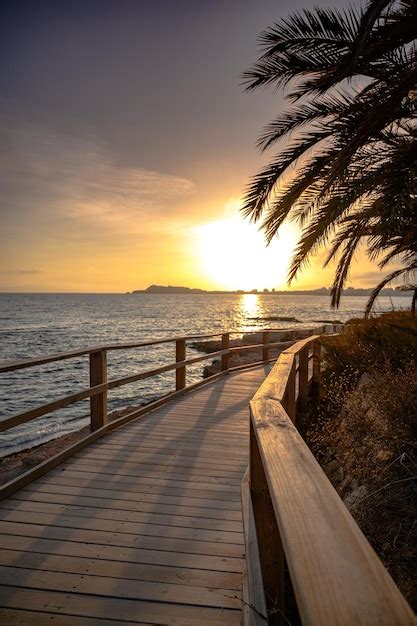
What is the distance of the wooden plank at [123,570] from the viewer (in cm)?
247

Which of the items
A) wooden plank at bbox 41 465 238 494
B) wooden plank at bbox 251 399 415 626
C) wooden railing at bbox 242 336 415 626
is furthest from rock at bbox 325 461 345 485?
wooden plank at bbox 251 399 415 626

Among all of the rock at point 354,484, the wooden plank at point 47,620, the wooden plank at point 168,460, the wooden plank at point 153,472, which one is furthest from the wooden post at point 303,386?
the wooden plank at point 47,620

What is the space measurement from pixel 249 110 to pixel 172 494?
8.99 meters

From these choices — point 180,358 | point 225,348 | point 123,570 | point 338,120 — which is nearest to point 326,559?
point 123,570

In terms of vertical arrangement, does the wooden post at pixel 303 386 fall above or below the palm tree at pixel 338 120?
below

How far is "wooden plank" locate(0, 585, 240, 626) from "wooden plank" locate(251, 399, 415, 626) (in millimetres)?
1532

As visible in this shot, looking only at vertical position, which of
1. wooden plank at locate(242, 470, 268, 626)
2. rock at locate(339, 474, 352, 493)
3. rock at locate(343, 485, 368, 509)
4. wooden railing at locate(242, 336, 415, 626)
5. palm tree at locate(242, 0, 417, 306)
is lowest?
rock at locate(339, 474, 352, 493)

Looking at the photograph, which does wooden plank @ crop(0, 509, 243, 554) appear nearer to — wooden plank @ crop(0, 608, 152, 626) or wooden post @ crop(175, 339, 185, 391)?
wooden plank @ crop(0, 608, 152, 626)

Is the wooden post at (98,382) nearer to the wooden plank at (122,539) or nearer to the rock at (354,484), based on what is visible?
the wooden plank at (122,539)

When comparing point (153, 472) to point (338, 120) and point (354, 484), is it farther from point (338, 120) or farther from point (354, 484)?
point (338, 120)

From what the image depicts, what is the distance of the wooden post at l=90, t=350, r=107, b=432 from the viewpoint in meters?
4.81

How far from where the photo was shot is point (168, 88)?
10.3 metres

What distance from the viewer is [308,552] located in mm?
744

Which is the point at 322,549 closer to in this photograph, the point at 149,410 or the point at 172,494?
the point at 172,494
